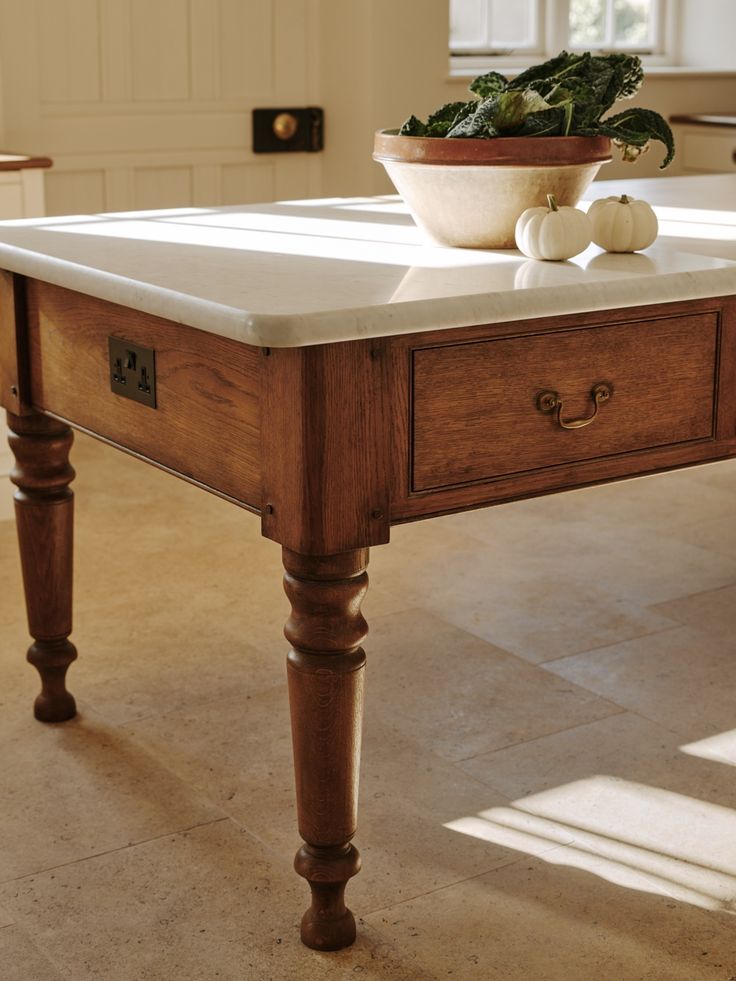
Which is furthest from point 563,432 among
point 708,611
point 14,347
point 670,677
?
point 708,611

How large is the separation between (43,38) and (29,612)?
7.71 feet

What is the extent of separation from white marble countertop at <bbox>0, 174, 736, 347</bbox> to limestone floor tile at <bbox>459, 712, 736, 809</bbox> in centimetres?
82

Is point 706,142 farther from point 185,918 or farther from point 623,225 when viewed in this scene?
point 185,918

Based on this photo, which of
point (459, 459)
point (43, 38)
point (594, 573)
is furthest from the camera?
point (43, 38)

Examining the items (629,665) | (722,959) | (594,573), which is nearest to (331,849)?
(722,959)

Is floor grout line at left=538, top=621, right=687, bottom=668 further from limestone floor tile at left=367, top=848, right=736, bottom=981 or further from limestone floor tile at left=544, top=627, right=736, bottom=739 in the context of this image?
limestone floor tile at left=367, top=848, right=736, bottom=981

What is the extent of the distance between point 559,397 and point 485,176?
1.16 feet

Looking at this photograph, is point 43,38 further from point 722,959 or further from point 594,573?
point 722,959

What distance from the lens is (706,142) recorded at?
4.89 m

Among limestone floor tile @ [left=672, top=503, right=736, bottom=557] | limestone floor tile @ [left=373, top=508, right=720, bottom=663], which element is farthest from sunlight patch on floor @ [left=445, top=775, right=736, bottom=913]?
limestone floor tile @ [left=672, top=503, right=736, bottom=557]

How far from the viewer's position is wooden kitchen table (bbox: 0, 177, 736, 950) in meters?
1.46

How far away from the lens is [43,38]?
399 centimetres

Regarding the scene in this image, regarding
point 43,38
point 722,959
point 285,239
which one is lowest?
point 722,959

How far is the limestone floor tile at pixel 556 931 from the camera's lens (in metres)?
1.65
